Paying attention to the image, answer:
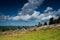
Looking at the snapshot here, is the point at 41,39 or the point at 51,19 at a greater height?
the point at 51,19

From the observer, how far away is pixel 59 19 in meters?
82.0

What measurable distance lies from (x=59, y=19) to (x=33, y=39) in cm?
5460

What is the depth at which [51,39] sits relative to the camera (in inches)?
1147

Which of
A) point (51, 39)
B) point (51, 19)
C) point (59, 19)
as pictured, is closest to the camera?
point (51, 39)

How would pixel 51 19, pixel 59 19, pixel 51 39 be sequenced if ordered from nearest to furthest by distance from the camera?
1. pixel 51 39
2. pixel 59 19
3. pixel 51 19

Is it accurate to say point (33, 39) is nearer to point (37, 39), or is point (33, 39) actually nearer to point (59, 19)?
point (37, 39)

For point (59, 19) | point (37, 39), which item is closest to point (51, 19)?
point (59, 19)

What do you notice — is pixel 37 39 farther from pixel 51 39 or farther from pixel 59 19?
pixel 59 19

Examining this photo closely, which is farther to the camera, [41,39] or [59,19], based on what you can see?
[59,19]

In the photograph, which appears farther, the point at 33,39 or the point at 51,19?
the point at 51,19

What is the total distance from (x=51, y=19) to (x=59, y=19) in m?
7.52

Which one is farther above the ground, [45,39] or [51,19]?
[51,19]

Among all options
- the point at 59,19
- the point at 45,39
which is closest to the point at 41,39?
the point at 45,39

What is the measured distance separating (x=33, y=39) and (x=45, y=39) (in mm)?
2805
